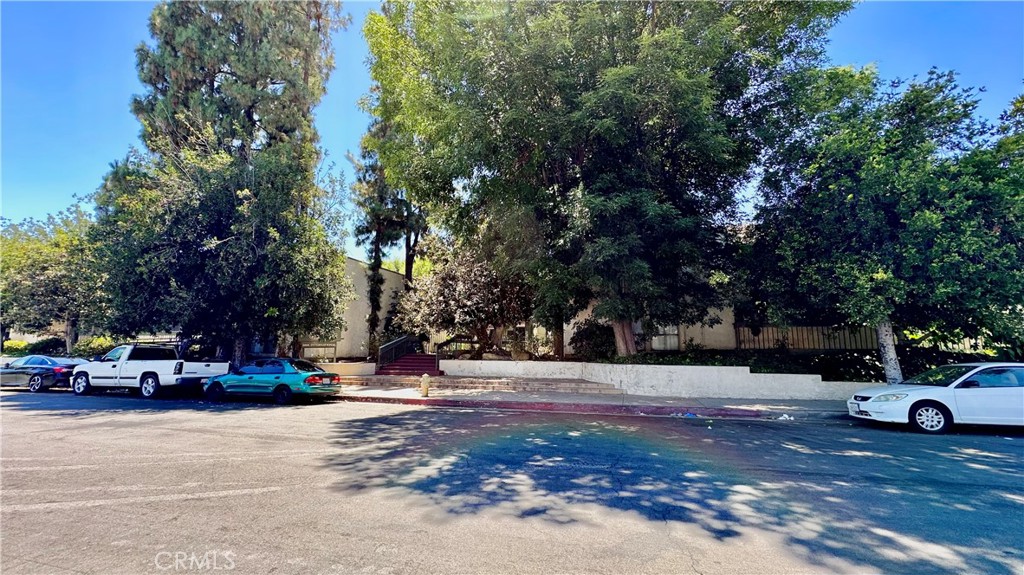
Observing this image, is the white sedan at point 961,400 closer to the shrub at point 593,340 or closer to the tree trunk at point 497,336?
the shrub at point 593,340

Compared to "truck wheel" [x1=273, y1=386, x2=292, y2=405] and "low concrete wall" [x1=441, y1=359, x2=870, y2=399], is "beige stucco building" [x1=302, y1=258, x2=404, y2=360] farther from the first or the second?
"low concrete wall" [x1=441, y1=359, x2=870, y2=399]

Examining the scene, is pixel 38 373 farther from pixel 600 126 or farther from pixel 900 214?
pixel 900 214

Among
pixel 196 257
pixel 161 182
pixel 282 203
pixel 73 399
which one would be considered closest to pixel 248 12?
pixel 161 182

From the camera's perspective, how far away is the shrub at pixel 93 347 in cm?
2326

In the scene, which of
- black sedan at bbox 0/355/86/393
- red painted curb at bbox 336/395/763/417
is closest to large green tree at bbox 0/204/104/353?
black sedan at bbox 0/355/86/393

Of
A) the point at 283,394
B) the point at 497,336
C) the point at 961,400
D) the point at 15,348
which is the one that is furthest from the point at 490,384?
the point at 15,348

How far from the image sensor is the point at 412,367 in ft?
61.3

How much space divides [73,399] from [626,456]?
1718cm

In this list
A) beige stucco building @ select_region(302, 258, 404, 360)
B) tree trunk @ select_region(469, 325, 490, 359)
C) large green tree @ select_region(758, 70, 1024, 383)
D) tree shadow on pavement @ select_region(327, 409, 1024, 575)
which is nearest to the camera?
tree shadow on pavement @ select_region(327, 409, 1024, 575)

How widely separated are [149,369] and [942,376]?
70.2 ft

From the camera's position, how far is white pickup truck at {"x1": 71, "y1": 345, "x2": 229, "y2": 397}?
14.1 m

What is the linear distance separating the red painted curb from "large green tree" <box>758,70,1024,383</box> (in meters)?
4.07

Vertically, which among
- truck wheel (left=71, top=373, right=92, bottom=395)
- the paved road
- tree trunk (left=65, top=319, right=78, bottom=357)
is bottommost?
the paved road
